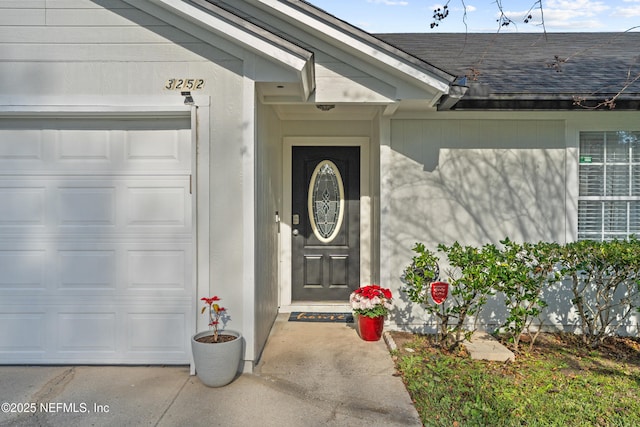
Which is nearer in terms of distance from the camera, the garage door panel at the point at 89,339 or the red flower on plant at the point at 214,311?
the red flower on plant at the point at 214,311

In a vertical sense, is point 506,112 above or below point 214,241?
above

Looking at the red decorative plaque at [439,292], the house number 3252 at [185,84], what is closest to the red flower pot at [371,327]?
the red decorative plaque at [439,292]

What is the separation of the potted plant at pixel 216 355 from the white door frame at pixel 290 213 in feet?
7.69

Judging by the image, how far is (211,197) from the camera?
3891 mm

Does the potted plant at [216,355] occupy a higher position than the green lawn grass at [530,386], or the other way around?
the potted plant at [216,355]

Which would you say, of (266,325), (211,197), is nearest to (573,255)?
(266,325)

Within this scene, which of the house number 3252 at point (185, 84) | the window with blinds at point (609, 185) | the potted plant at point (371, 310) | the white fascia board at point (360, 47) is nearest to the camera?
the house number 3252 at point (185, 84)

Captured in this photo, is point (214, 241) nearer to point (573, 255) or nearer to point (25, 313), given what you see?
point (25, 313)

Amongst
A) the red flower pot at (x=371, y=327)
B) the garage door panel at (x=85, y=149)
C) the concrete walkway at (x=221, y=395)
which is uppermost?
the garage door panel at (x=85, y=149)

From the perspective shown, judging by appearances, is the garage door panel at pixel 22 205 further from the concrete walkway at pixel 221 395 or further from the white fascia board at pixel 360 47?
the white fascia board at pixel 360 47

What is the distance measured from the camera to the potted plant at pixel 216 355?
3.50 meters

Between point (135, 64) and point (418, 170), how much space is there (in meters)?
3.19

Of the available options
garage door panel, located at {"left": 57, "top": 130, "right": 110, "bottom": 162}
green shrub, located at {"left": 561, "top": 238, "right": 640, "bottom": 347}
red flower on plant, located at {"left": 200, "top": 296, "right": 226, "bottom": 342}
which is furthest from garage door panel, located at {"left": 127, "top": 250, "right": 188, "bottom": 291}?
green shrub, located at {"left": 561, "top": 238, "right": 640, "bottom": 347}

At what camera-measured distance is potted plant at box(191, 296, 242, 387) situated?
3.50 metres
